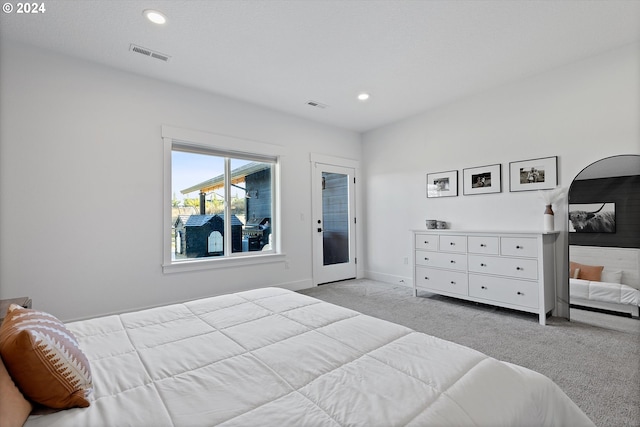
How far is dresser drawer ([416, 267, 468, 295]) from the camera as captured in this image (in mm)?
3644

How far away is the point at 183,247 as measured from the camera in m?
3.66

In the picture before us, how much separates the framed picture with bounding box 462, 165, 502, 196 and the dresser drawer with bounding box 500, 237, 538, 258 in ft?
2.56

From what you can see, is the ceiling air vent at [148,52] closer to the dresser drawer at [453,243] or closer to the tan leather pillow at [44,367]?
the tan leather pillow at [44,367]

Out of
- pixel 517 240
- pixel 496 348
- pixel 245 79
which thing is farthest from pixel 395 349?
pixel 245 79

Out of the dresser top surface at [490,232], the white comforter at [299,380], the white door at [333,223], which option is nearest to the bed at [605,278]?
the dresser top surface at [490,232]

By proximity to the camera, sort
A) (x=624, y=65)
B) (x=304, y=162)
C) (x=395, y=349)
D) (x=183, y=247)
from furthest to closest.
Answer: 1. (x=304, y=162)
2. (x=183, y=247)
3. (x=624, y=65)
4. (x=395, y=349)

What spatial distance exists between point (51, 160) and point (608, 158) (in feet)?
18.0

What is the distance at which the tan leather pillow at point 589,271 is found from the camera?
116 inches

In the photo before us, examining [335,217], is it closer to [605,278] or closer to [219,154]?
[219,154]

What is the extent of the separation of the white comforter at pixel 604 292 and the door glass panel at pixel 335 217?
10.2 ft

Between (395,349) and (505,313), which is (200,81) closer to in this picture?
(395,349)

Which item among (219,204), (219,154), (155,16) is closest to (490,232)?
(219,204)

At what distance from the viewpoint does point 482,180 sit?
3875 millimetres

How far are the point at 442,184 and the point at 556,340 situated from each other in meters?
2.33
